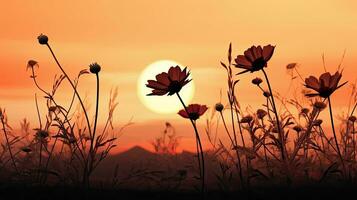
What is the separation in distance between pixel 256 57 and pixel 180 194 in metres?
0.67

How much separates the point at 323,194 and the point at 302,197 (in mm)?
161

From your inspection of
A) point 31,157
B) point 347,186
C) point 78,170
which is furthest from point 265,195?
point 31,157

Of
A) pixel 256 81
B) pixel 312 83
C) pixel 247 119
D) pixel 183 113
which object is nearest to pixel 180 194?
pixel 183 113

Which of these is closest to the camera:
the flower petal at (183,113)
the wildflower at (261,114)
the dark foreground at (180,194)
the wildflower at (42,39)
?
the dark foreground at (180,194)

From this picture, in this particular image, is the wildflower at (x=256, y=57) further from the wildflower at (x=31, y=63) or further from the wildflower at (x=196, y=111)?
the wildflower at (x=31, y=63)

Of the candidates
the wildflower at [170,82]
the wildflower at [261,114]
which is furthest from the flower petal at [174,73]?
the wildflower at [261,114]

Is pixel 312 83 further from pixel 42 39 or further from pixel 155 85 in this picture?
pixel 42 39

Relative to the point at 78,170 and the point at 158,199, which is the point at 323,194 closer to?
the point at 158,199

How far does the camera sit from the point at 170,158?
3.54 meters

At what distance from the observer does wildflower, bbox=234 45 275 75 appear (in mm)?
2041

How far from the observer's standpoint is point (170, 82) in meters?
1.86

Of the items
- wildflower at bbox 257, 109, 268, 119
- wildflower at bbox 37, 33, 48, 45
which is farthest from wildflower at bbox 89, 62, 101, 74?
wildflower at bbox 257, 109, 268, 119

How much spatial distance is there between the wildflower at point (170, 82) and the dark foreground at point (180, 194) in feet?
1.41

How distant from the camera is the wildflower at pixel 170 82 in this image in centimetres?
185
